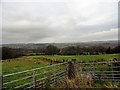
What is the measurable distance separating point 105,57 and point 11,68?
16.7ft

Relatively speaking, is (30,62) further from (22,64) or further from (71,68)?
(71,68)

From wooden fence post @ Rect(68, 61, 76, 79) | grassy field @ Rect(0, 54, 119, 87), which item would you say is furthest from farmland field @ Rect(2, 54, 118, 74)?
wooden fence post @ Rect(68, 61, 76, 79)

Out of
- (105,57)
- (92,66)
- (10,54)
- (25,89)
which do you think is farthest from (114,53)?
(25,89)

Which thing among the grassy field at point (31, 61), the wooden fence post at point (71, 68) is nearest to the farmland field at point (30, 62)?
the grassy field at point (31, 61)

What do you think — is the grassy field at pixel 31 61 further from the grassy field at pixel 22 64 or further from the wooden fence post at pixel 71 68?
the wooden fence post at pixel 71 68

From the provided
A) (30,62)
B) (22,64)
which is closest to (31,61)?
(30,62)

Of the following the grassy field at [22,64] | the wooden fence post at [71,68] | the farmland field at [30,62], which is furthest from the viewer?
the grassy field at [22,64]

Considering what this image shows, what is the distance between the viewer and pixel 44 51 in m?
12.6

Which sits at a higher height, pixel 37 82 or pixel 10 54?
pixel 10 54

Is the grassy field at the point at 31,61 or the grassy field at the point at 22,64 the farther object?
the grassy field at the point at 22,64

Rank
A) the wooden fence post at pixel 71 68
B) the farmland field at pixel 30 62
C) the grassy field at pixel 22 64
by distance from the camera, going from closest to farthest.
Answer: the wooden fence post at pixel 71 68 < the farmland field at pixel 30 62 < the grassy field at pixel 22 64

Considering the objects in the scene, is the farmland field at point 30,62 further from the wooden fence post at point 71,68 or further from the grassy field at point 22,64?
the wooden fence post at point 71,68

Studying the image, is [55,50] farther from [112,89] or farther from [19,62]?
[112,89]

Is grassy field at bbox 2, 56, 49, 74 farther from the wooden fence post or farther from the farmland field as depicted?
the wooden fence post
